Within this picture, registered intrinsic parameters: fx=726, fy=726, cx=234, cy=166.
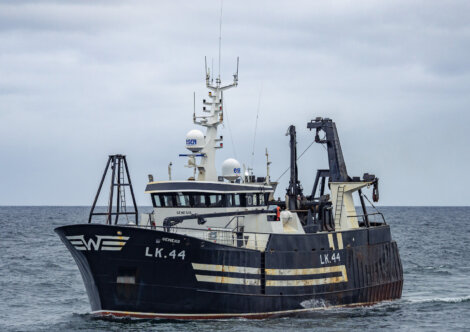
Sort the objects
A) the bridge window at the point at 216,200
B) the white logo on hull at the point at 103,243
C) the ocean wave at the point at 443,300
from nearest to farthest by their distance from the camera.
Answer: the white logo on hull at the point at 103,243 → the bridge window at the point at 216,200 → the ocean wave at the point at 443,300

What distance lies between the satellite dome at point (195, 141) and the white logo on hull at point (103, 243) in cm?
723

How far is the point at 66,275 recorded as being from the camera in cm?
4884

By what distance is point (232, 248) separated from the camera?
2914cm

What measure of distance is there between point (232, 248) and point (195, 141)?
6.64 m

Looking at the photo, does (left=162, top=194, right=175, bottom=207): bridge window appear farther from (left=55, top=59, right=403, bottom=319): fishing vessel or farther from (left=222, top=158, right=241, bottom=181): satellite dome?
(left=222, top=158, right=241, bottom=181): satellite dome

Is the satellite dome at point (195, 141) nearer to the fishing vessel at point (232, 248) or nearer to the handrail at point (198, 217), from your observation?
the fishing vessel at point (232, 248)

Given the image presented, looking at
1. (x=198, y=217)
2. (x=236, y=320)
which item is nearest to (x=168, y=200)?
(x=198, y=217)

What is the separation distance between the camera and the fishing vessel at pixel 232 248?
2834cm

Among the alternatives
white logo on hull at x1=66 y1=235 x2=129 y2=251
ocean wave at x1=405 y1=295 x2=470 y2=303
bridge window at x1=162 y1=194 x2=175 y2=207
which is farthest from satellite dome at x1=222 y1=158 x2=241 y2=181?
ocean wave at x1=405 y1=295 x2=470 y2=303

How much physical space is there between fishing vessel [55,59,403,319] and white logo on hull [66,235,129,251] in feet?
0.14

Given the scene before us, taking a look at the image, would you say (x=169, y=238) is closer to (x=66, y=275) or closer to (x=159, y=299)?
(x=159, y=299)

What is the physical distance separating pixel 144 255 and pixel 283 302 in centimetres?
652

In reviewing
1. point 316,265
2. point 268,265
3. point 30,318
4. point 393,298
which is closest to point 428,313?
point 393,298

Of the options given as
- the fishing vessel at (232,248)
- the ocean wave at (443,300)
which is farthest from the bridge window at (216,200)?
the ocean wave at (443,300)
